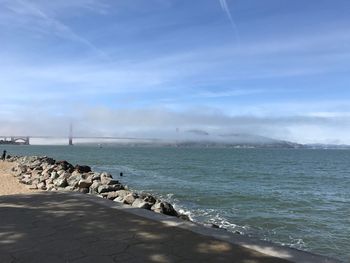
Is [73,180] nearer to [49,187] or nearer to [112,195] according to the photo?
[49,187]

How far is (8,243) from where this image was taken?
232 inches

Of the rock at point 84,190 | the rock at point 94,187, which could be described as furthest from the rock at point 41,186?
the rock at point 84,190

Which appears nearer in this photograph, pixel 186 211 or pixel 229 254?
pixel 229 254

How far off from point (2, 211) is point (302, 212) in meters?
14.8

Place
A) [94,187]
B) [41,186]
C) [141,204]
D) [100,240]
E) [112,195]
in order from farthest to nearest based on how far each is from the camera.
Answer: [41,186] → [94,187] → [112,195] → [141,204] → [100,240]

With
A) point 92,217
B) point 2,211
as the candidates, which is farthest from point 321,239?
point 2,211

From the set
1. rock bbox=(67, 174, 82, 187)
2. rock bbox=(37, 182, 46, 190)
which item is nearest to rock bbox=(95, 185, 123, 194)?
rock bbox=(67, 174, 82, 187)

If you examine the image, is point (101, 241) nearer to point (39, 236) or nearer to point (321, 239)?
point (39, 236)

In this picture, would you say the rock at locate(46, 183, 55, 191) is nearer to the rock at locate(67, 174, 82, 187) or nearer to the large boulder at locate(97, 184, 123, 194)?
the rock at locate(67, 174, 82, 187)

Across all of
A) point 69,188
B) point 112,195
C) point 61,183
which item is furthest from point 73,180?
point 112,195

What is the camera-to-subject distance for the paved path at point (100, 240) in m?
5.13

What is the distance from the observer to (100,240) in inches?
235

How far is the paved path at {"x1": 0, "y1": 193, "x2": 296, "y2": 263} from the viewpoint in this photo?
5129mm

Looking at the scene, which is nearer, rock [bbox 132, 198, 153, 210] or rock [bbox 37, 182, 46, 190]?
rock [bbox 132, 198, 153, 210]
